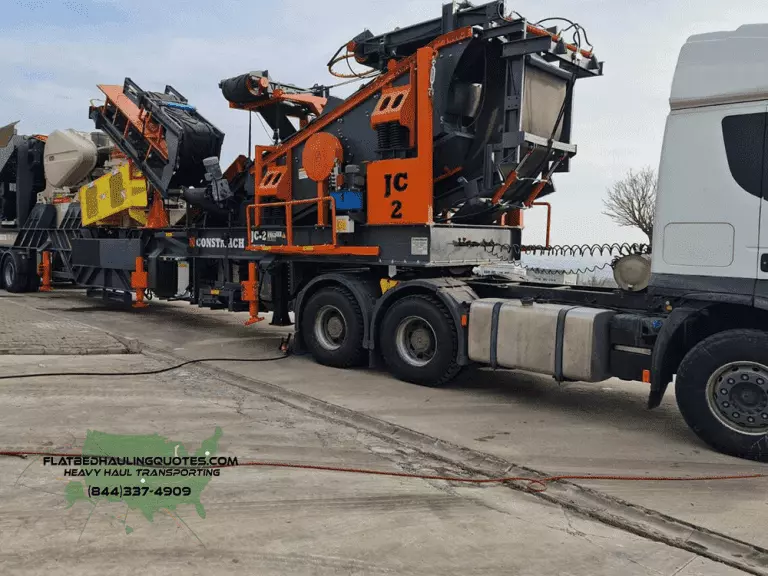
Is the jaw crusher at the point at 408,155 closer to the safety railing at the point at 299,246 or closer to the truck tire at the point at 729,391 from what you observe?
the safety railing at the point at 299,246

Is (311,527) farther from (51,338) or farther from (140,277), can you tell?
(140,277)

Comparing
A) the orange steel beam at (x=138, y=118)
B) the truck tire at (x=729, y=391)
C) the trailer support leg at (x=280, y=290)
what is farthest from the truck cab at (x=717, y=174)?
the orange steel beam at (x=138, y=118)

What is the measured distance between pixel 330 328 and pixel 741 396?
15.0 ft

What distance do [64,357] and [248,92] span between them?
3.97 meters

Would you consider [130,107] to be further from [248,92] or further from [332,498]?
[332,498]

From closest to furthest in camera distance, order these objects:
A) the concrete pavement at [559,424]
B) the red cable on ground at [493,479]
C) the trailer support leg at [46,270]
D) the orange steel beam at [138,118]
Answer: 1. the concrete pavement at [559,424]
2. the red cable on ground at [493,479]
3. the orange steel beam at [138,118]
4. the trailer support leg at [46,270]

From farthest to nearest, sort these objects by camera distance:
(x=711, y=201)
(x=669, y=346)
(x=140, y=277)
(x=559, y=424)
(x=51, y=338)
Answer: (x=140, y=277) → (x=51, y=338) → (x=559, y=424) → (x=669, y=346) → (x=711, y=201)

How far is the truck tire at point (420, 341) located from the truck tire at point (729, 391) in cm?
232

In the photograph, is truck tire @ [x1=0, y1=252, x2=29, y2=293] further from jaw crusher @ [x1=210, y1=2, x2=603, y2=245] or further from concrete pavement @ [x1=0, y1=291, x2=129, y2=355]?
jaw crusher @ [x1=210, y1=2, x2=603, y2=245]

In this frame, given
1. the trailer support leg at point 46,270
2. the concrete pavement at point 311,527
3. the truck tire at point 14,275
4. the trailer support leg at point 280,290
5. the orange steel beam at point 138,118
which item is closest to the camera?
the concrete pavement at point 311,527

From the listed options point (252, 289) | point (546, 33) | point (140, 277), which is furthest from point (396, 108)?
point (140, 277)

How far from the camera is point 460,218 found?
25.5 feet

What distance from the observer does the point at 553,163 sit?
7562 millimetres

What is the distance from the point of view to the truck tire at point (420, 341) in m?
6.77
